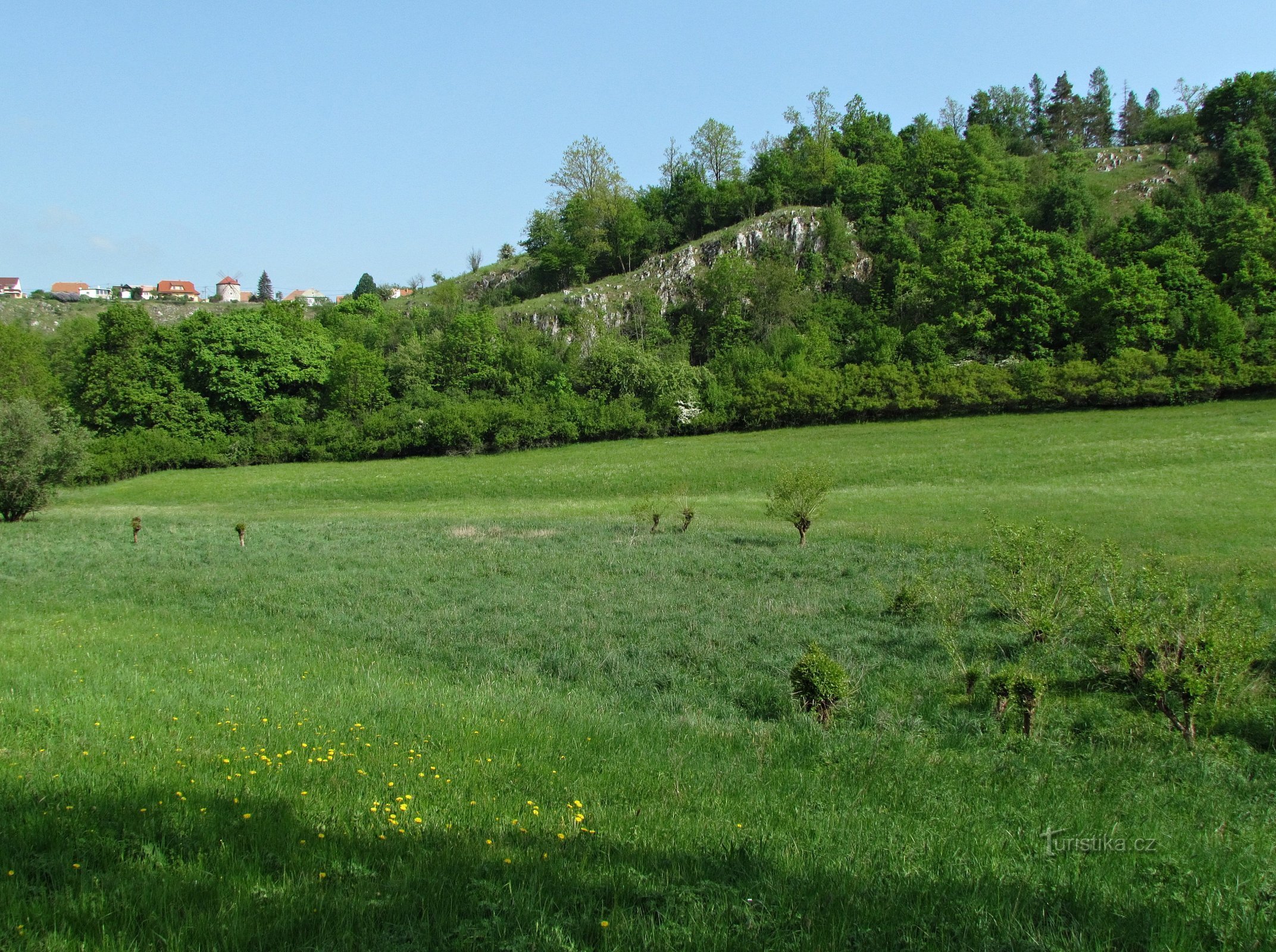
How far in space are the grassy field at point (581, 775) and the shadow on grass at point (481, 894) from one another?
0.02 meters

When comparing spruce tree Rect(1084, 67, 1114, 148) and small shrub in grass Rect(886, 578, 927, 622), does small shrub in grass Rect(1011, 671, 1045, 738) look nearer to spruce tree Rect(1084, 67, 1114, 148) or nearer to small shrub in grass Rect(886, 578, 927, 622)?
small shrub in grass Rect(886, 578, 927, 622)

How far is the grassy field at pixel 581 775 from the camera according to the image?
4.43 m

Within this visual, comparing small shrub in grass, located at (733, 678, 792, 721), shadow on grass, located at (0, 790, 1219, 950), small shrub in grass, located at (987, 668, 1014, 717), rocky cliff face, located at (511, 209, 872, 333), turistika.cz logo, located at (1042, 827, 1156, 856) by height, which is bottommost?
small shrub in grass, located at (733, 678, 792, 721)

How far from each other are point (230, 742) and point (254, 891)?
3.93 meters

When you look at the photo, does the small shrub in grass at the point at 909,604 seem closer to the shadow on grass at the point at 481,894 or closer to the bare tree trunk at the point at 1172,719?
the bare tree trunk at the point at 1172,719

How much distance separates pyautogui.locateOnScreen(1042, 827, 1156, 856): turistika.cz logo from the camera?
5.96 metres

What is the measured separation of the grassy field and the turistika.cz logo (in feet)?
0.13

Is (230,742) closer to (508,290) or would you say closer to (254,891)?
(254,891)

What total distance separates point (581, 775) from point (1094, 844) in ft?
14.8

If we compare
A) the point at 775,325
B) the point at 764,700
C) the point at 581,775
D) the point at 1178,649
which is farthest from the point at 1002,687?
the point at 775,325

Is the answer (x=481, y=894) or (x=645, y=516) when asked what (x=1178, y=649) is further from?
(x=645, y=516)

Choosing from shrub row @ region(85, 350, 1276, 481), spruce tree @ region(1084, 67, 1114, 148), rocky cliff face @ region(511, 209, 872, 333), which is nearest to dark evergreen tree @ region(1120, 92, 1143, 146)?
spruce tree @ region(1084, 67, 1114, 148)

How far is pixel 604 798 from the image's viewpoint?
6891mm

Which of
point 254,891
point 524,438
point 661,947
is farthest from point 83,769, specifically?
point 524,438
